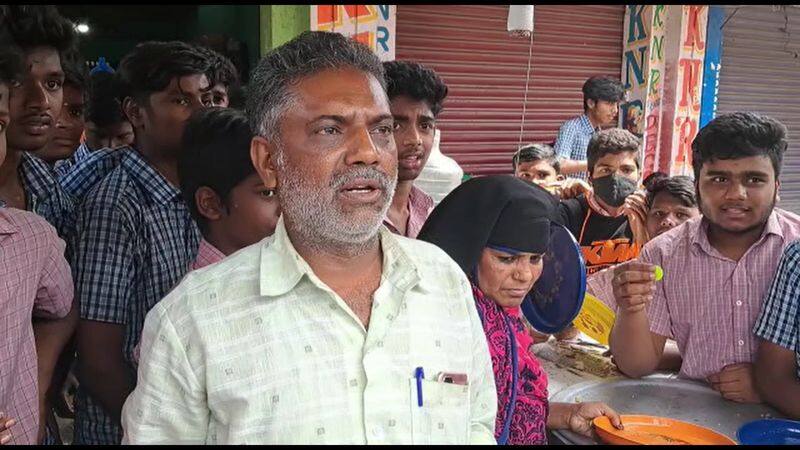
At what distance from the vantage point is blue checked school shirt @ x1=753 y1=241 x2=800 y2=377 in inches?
76.0

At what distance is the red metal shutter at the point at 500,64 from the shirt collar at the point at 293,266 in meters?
4.01

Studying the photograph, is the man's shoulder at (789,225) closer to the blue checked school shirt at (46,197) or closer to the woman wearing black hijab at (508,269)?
the woman wearing black hijab at (508,269)

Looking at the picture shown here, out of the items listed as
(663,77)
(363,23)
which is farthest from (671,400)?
(663,77)

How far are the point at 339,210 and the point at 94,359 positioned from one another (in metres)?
0.97

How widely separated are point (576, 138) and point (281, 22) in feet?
8.37

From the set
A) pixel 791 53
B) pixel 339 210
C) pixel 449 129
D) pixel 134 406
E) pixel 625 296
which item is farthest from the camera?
pixel 791 53

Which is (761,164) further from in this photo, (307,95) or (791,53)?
(791,53)

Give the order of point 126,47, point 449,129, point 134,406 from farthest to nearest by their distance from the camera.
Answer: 1. point 126,47
2. point 449,129
3. point 134,406

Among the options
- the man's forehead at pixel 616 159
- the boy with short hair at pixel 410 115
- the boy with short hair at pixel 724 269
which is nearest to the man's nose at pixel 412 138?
the boy with short hair at pixel 410 115

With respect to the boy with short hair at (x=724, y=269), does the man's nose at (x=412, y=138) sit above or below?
above

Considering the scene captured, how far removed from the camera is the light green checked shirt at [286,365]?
1.17 m

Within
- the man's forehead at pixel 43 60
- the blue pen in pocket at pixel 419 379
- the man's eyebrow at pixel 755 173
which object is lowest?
the blue pen in pocket at pixel 419 379

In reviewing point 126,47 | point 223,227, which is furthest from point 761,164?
point 126,47

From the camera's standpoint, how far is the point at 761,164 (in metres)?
2.13
